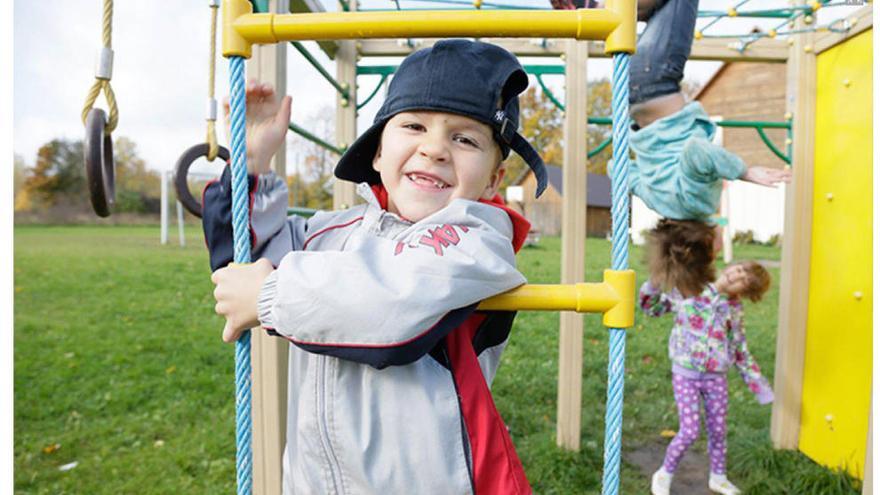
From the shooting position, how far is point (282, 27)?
3.45ft

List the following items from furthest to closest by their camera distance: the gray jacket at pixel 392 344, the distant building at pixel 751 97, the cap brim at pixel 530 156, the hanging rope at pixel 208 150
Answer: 1. the distant building at pixel 751 97
2. the hanging rope at pixel 208 150
3. the cap brim at pixel 530 156
4. the gray jacket at pixel 392 344

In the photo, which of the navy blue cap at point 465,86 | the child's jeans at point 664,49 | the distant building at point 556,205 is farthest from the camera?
the distant building at point 556,205

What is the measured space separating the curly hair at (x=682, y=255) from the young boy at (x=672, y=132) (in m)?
0.09

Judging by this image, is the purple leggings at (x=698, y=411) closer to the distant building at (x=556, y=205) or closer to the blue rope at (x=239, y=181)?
the blue rope at (x=239, y=181)

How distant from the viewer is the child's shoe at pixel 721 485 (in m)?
2.72

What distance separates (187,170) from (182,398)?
2.60 metres

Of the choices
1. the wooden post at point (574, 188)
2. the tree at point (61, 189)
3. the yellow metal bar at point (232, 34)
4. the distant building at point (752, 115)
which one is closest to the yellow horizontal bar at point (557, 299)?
the yellow metal bar at point (232, 34)

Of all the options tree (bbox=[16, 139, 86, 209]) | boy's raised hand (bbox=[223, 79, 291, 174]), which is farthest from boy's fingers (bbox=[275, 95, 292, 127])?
tree (bbox=[16, 139, 86, 209])

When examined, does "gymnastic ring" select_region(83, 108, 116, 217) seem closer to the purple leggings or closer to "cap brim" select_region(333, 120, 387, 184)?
"cap brim" select_region(333, 120, 387, 184)

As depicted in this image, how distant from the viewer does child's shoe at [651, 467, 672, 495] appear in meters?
2.71

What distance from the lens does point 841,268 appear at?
9.01 ft

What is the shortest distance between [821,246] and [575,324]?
1266 mm

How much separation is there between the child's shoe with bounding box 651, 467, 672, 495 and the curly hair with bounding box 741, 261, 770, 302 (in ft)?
3.00
